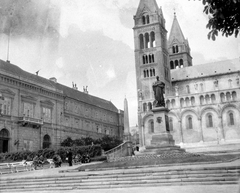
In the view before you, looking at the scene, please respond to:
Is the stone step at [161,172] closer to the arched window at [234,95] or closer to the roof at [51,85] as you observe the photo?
the roof at [51,85]

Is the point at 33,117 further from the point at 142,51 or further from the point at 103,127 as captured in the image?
the point at 142,51

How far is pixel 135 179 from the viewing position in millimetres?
13578

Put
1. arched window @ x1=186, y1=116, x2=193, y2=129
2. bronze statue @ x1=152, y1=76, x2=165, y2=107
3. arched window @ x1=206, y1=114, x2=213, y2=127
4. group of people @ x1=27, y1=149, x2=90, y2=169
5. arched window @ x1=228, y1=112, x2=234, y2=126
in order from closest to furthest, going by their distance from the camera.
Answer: bronze statue @ x1=152, y1=76, x2=165, y2=107 → group of people @ x1=27, y1=149, x2=90, y2=169 → arched window @ x1=228, y1=112, x2=234, y2=126 → arched window @ x1=206, y1=114, x2=213, y2=127 → arched window @ x1=186, y1=116, x2=193, y2=129

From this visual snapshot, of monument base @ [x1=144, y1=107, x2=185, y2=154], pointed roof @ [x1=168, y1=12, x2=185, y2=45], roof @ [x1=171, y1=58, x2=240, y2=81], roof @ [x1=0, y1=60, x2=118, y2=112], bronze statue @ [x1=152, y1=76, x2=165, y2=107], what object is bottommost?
monument base @ [x1=144, y1=107, x2=185, y2=154]

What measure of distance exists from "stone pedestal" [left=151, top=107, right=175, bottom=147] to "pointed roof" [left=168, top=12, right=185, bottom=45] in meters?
68.3

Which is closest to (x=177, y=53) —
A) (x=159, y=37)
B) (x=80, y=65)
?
(x=159, y=37)

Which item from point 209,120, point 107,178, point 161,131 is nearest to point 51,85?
point 209,120

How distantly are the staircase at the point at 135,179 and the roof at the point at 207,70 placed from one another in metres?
61.9

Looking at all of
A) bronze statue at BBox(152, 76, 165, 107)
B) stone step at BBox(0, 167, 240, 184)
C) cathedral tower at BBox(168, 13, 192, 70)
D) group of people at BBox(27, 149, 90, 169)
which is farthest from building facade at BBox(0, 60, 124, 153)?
cathedral tower at BBox(168, 13, 192, 70)

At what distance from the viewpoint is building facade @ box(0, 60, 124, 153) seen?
4428 centimetres

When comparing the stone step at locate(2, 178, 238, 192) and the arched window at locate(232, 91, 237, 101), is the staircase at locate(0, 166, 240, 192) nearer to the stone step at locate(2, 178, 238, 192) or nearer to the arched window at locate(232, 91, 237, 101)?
the stone step at locate(2, 178, 238, 192)

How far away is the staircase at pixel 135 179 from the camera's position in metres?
12.3

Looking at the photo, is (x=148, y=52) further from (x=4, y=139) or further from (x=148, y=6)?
(x=4, y=139)

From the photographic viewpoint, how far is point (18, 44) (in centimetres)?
2742
